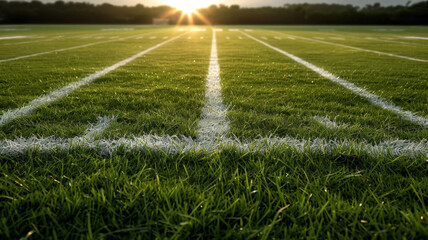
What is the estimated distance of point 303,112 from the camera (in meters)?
2.08

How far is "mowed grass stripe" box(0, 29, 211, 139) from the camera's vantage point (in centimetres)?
168

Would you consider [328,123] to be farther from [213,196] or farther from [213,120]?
[213,196]

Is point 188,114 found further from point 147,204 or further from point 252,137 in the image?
point 147,204

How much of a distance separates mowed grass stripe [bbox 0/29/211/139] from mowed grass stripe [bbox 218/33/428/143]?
0.40 meters

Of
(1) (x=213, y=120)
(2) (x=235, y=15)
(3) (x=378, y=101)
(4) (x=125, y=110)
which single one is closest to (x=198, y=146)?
(1) (x=213, y=120)

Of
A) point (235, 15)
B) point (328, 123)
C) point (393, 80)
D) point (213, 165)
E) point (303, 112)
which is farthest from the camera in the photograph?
point (235, 15)

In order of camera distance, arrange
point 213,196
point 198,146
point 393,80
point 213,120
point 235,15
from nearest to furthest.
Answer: point 213,196
point 198,146
point 213,120
point 393,80
point 235,15

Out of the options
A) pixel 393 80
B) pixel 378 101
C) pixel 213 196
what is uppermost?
pixel 393 80

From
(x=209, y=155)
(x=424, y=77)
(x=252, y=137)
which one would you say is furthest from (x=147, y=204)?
(x=424, y=77)

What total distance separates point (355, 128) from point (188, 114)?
128 centimetres

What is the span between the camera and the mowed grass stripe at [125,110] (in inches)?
66.2

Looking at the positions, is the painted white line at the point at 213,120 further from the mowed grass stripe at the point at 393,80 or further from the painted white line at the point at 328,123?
the mowed grass stripe at the point at 393,80

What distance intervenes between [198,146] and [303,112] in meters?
1.08

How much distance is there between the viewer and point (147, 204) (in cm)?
98
